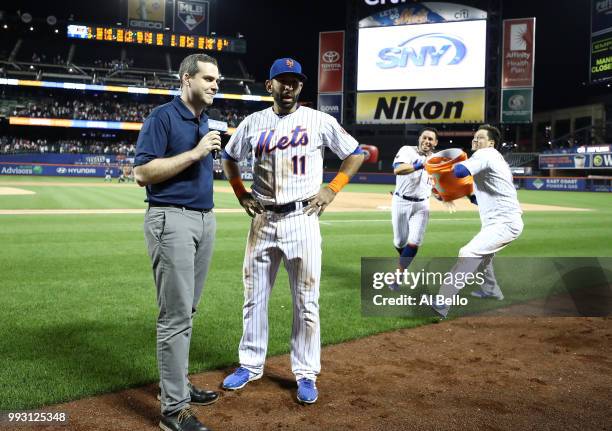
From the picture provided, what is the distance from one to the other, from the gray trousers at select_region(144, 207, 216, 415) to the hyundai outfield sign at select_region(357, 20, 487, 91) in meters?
37.0

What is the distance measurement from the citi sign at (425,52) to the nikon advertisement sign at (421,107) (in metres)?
2.02

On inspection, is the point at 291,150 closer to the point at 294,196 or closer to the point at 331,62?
the point at 294,196

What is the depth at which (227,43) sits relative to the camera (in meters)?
63.5

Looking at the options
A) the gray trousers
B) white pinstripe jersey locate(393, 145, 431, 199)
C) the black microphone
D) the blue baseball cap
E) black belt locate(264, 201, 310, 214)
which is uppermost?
the blue baseball cap

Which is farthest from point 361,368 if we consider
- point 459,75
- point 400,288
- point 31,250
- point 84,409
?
point 459,75

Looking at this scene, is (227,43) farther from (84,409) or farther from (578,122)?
(84,409)

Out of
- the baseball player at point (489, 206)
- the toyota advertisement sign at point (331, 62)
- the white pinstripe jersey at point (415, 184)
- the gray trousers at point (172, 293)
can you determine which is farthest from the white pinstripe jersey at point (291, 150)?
the toyota advertisement sign at point (331, 62)

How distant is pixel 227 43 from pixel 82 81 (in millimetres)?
17741

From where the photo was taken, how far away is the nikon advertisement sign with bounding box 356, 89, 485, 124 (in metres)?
37.6

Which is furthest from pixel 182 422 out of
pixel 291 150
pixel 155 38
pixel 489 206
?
pixel 155 38

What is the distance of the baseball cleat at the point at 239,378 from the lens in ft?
12.5

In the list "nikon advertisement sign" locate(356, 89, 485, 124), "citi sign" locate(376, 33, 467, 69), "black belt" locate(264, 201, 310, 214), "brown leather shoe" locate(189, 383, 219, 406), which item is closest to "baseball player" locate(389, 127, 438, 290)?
"black belt" locate(264, 201, 310, 214)

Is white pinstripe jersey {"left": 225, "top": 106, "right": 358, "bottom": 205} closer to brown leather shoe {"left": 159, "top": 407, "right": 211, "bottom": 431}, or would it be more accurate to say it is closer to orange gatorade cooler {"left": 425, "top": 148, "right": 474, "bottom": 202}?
brown leather shoe {"left": 159, "top": 407, "right": 211, "bottom": 431}

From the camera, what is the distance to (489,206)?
6.32 m
